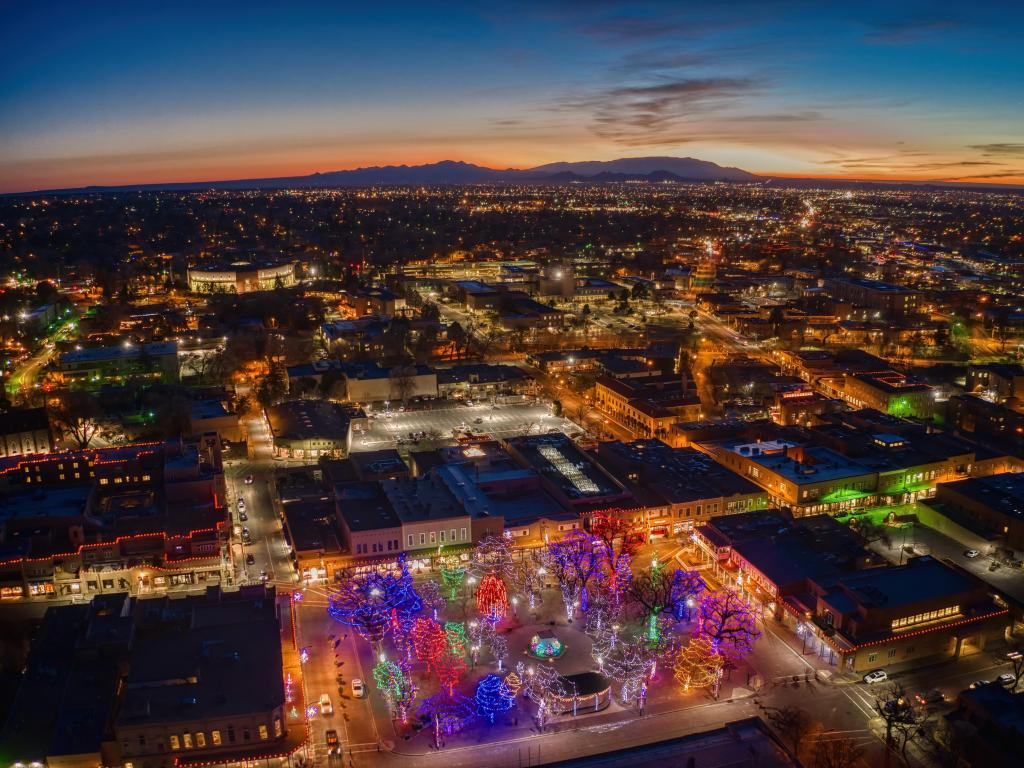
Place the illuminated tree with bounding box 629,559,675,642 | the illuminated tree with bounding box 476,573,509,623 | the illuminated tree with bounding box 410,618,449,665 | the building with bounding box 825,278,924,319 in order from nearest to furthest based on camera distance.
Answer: the illuminated tree with bounding box 410,618,449,665, the illuminated tree with bounding box 629,559,675,642, the illuminated tree with bounding box 476,573,509,623, the building with bounding box 825,278,924,319

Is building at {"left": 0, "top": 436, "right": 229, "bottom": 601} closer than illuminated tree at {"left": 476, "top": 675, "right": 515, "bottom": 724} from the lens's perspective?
No

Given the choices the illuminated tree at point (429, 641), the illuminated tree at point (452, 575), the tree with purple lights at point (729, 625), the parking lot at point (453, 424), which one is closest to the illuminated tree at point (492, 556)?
the illuminated tree at point (452, 575)

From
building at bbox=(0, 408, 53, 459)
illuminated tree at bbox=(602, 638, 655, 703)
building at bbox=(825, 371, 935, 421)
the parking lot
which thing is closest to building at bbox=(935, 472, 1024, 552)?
building at bbox=(825, 371, 935, 421)

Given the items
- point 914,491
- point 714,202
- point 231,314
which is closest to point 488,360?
point 231,314

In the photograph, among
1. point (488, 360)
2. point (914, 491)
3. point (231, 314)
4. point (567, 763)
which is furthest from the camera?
point (231, 314)

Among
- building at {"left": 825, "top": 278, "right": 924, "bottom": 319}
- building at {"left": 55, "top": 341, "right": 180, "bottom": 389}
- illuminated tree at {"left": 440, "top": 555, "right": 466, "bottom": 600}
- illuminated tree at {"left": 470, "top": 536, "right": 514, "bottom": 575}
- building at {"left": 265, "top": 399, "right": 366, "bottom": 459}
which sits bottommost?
illuminated tree at {"left": 440, "top": 555, "right": 466, "bottom": 600}

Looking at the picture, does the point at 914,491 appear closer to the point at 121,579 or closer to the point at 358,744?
the point at 358,744

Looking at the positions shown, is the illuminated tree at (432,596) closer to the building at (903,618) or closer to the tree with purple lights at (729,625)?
the tree with purple lights at (729,625)

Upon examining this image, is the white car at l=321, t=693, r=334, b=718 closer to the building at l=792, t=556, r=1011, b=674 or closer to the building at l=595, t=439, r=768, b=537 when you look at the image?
the building at l=595, t=439, r=768, b=537
